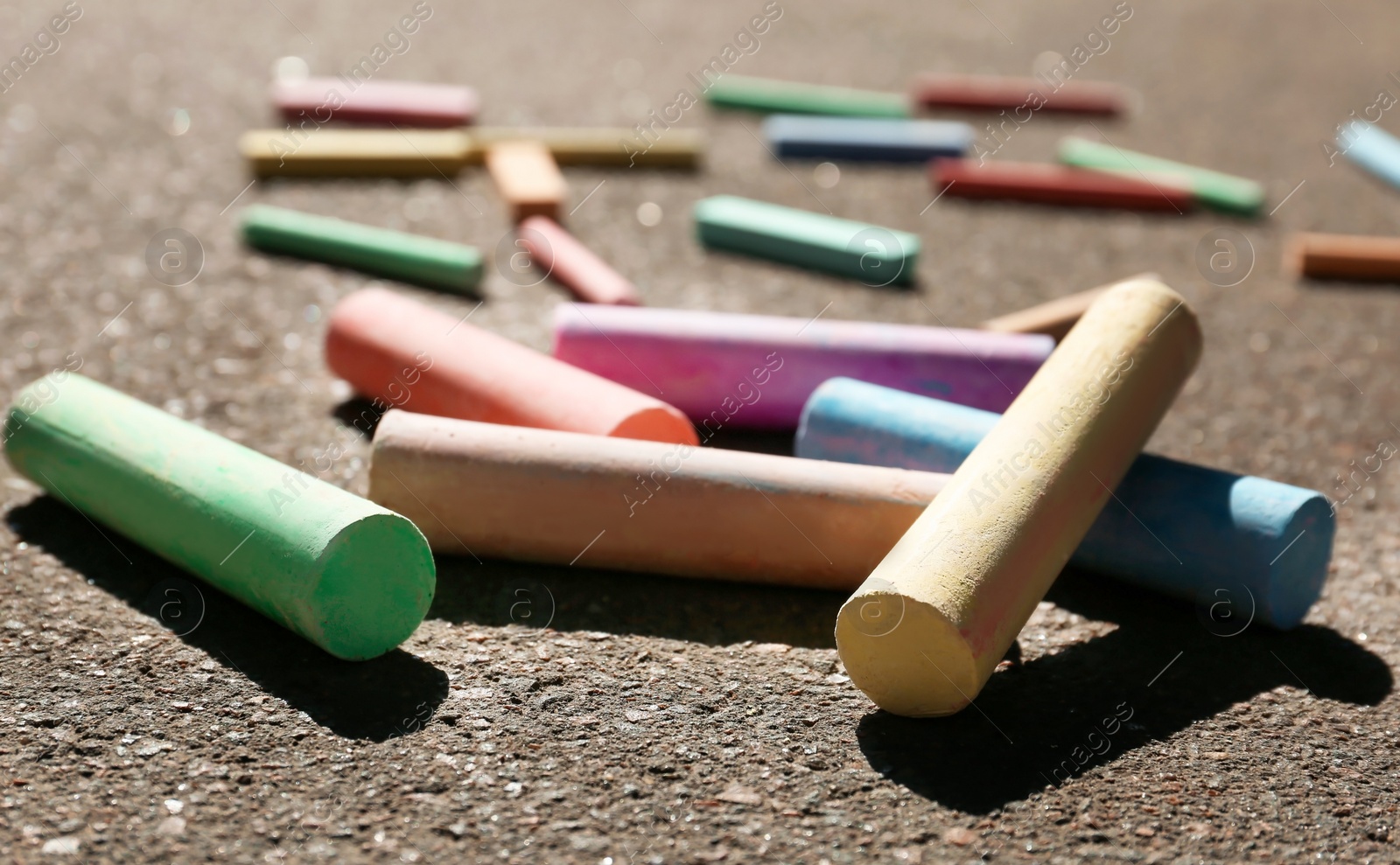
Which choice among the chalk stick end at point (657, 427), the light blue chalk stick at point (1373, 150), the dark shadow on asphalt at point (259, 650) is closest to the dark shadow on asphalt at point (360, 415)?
the dark shadow on asphalt at point (259, 650)

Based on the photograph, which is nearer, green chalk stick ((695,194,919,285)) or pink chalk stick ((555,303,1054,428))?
pink chalk stick ((555,303,1054,428))

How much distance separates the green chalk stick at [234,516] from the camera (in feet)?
12.7

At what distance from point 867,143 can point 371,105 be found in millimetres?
3765

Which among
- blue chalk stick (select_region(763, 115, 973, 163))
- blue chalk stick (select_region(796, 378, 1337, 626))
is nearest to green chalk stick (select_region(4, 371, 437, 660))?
blue chalk stick (select_region(796, 378, 1337, 626))

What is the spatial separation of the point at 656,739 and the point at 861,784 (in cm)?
61

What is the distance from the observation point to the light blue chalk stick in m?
9.78

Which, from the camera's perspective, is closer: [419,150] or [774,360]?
[774,360]

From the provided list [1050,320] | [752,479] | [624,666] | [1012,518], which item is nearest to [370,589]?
[624,666]

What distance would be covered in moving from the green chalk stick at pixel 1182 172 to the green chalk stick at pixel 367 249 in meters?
4.80

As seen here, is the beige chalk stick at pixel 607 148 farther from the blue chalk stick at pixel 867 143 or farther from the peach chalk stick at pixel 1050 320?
the peach chalk stick at pixel 1050 320

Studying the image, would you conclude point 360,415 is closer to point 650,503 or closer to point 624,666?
point 650,503

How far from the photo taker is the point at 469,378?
17.0 ft

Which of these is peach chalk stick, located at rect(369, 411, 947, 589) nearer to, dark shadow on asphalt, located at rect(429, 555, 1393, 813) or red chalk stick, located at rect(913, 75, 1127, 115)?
dark shadow on asphalt, located at rect(429, 555, 1393, 813)

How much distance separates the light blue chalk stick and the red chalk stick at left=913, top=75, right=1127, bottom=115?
72.6 inches
